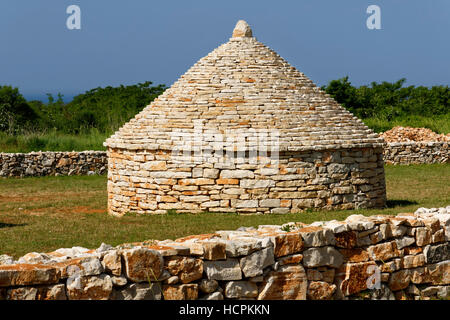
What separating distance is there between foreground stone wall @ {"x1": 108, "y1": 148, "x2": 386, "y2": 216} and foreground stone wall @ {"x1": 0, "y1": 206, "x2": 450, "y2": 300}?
231 inches

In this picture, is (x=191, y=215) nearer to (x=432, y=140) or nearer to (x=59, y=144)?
(x=59, y=144)

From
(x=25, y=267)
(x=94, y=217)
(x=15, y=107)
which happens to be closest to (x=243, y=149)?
(x=94, y=217)

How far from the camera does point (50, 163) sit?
77.6 ft

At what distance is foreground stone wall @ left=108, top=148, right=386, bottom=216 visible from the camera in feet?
42.4

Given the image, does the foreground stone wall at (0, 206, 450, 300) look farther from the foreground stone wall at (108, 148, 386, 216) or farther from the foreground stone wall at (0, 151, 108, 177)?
the foreground stone wall at (0, 151, 108, 177)

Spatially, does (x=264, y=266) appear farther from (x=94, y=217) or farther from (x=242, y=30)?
(x=242, y=30)

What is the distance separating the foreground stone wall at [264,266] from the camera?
16.1 ft

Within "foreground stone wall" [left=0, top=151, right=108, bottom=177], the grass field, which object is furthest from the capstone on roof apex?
"foreground stone wall" [left=0, top=151, right=108, bottom=177]

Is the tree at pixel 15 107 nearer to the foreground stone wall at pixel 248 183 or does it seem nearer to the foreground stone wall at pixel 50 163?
the foreground stone wall at pixel 50 163

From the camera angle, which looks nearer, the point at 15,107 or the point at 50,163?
the point at 50,163

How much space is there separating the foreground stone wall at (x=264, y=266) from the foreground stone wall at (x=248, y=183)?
587 centimetres

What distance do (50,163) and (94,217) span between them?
10.3m
